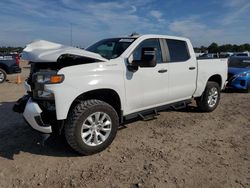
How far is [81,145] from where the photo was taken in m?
3.69

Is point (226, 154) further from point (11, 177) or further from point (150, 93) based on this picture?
point (11, 177)

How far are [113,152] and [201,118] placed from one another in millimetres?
2816

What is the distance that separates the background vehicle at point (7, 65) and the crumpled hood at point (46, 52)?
8.64 metres

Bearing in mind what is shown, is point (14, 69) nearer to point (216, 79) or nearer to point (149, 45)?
point (149, 45)

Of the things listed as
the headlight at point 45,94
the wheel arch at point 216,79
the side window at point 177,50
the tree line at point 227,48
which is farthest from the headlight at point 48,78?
the tree line at point 227,48

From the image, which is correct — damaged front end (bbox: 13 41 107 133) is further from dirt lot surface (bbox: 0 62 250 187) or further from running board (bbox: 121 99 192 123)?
running board (bbox: 121 99 192 123)

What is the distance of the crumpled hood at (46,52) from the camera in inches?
141

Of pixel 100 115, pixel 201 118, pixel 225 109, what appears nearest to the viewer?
pixel 100 115

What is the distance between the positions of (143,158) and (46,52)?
87.8 inches

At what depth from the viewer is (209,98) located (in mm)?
6320

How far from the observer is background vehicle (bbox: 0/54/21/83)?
11531 mm

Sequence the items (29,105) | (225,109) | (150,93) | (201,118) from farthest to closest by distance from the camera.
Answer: (225,109)
(201,118)
(150,93)
(29,105)

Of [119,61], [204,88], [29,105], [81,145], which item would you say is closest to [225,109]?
[204,88]

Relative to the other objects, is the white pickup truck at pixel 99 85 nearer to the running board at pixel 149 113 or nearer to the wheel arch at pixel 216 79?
the running board at pixel 149 113
